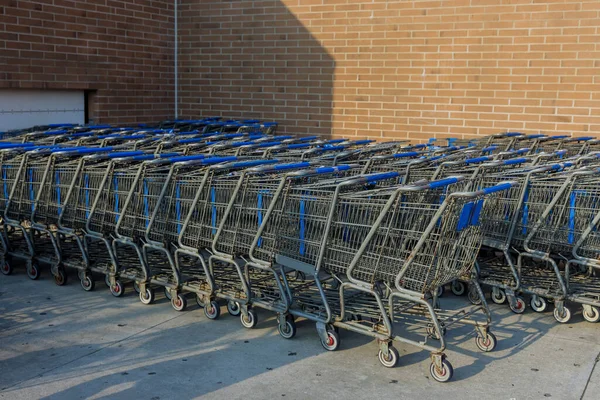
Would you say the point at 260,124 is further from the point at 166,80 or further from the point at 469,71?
the point at 469,71

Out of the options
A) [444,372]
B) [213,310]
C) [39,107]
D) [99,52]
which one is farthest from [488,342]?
[99,52]

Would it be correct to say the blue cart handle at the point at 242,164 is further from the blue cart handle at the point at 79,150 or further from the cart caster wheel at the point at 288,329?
the blue cart handle at the point at 79,150

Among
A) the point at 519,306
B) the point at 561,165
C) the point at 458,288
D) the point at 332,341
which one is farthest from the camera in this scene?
the point at 458,288

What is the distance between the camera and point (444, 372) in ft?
14.4

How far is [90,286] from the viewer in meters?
6.12

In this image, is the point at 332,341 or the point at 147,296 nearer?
the point at 332,341

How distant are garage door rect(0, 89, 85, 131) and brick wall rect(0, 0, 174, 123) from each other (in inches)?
7.4

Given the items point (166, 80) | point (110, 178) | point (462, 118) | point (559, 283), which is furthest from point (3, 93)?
point (559, 283)

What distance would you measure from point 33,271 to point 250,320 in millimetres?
2364

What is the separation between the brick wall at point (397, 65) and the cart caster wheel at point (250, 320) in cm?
609

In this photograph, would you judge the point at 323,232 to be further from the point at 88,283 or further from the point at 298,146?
the point at 298,146

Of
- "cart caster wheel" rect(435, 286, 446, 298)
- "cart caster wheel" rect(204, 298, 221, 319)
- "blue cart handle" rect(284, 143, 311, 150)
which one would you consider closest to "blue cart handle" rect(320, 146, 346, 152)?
"blue cart handle" rect(284, 143, 311, 150)

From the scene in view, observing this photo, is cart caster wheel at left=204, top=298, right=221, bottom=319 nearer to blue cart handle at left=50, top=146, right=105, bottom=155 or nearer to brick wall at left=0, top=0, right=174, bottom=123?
blue cart handle at left=50, top=146, right=105, bottom=155

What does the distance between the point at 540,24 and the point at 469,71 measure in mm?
1134
